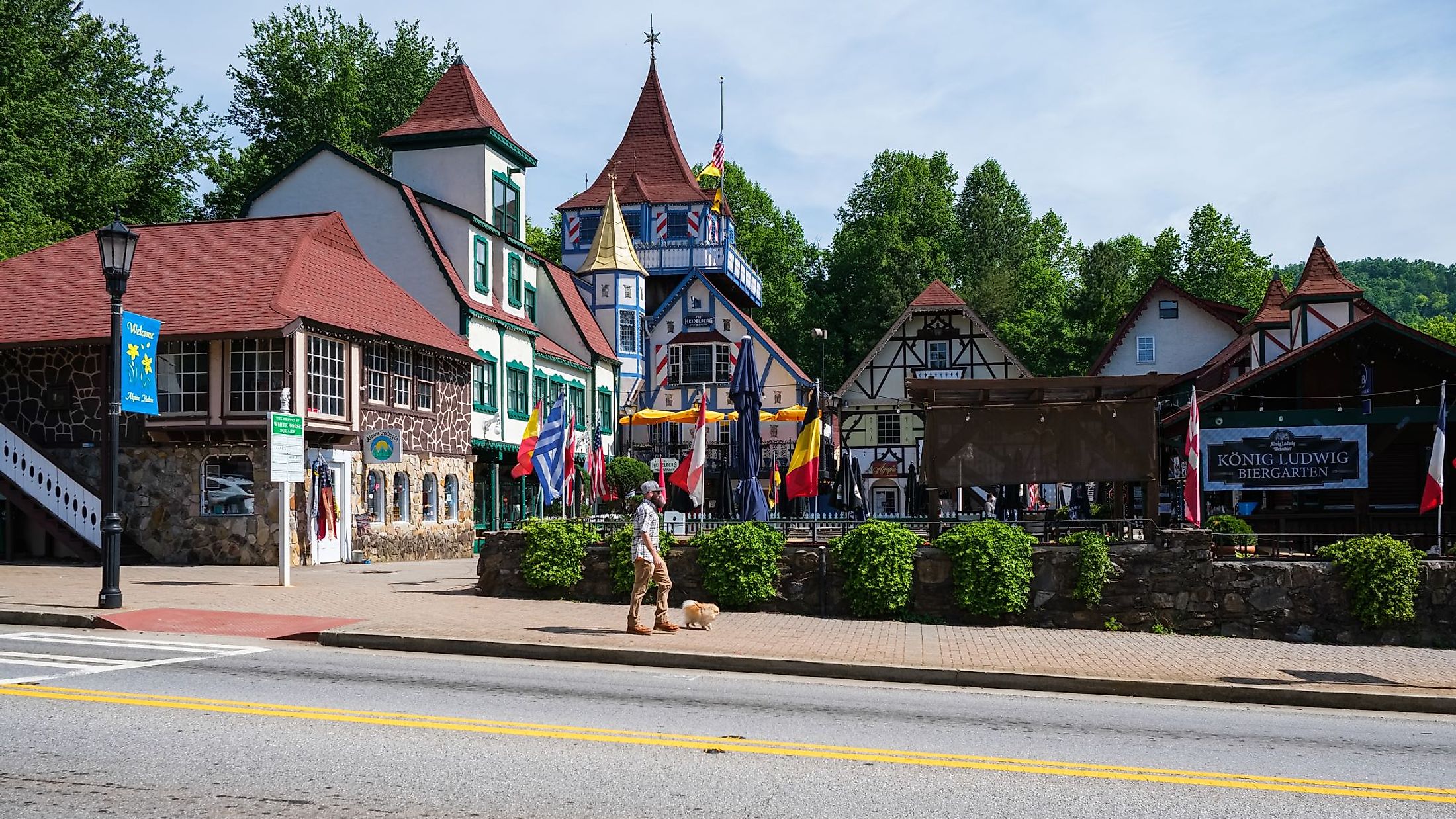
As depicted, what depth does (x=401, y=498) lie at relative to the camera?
27.8 m

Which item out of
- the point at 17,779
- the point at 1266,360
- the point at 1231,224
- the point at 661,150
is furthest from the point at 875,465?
the point at 17,779

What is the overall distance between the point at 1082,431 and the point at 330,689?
11.6 meters

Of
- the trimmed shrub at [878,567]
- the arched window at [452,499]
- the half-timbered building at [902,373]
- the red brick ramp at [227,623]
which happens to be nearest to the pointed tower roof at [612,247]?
the half-timbered building at [902,373]

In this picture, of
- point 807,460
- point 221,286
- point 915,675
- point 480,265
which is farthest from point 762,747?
point 480,265

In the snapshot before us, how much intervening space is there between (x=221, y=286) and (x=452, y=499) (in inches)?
323

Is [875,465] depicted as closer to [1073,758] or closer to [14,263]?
[14,263]

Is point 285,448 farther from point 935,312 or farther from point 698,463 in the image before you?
point 935,312

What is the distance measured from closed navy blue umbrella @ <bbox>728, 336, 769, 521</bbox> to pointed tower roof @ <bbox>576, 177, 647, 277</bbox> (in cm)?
2879

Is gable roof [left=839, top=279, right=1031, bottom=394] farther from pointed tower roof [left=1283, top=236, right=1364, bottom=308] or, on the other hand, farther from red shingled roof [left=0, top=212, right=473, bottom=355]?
red shingled roof [left=0, top=212, right=473, bottom=355]

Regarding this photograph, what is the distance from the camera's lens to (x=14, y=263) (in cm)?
2716

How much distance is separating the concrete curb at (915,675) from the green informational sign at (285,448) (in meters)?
5.73

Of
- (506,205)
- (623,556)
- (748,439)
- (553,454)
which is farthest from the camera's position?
(506,205)

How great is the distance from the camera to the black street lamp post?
15117 millimetres

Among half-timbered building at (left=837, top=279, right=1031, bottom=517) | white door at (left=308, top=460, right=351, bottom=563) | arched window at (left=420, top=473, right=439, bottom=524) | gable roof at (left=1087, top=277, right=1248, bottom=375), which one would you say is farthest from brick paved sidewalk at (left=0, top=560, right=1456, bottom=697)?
gable roof at (left=1087, top=277, right=1248, bottom=375)
